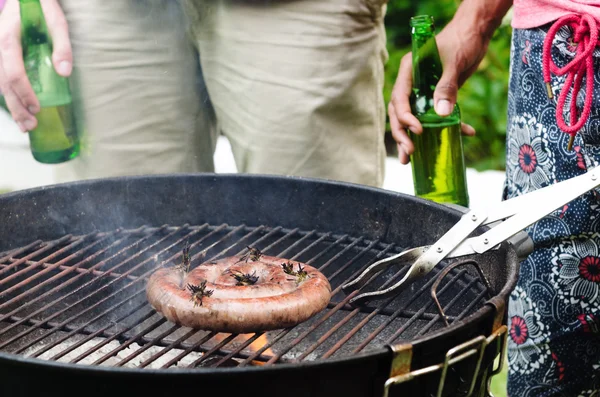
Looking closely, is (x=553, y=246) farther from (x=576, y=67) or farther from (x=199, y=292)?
(x=199, y=292)

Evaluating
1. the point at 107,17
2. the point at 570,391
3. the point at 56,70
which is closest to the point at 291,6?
the point at 107,17

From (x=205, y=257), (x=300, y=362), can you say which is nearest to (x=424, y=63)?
(x=205, y=257)

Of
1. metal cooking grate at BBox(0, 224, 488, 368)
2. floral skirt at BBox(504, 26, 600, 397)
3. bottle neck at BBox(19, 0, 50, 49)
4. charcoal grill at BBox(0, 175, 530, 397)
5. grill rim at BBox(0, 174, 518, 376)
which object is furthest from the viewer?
bottle neck at BBox(19, 0, 50, 49)

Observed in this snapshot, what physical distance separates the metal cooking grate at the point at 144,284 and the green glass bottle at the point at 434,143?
2.05 feet

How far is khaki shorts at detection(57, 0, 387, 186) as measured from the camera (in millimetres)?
3008

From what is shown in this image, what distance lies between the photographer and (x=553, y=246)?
7.80 ft

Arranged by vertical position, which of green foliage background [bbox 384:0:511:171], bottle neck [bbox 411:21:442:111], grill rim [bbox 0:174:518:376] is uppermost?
bottle neck [bbox 411:21:442:111]

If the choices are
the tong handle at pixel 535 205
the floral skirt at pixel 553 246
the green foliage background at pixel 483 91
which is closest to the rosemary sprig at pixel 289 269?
the tong handle at pixel 535 205

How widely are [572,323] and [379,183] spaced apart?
126 centimetres

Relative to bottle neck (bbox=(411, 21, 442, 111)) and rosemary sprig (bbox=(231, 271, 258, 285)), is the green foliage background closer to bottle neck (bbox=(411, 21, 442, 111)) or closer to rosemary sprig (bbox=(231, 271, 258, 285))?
bottle neck (bbox=(411, 21, 442, 111))

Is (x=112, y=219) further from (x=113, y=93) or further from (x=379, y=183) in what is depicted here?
(x=379, y=183)

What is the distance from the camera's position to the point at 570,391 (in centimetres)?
246

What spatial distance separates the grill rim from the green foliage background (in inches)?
161

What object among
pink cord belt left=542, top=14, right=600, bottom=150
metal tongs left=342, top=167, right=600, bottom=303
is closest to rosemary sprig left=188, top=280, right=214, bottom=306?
metal tongs left=342, top=167, right=600, bottom=303
